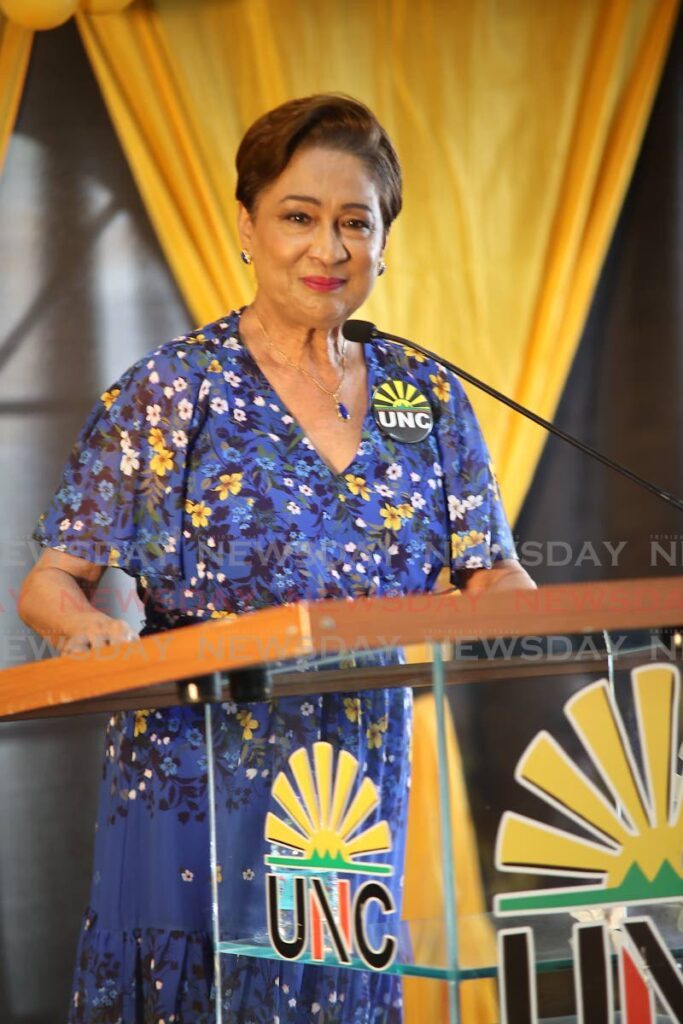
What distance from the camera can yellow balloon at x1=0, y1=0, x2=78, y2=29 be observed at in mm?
3637

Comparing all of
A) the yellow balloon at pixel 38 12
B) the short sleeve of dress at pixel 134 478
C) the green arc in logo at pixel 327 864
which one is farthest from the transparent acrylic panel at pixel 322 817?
the yellow balloon at pixel 38 12

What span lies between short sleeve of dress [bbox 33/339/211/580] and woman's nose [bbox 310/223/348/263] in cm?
27

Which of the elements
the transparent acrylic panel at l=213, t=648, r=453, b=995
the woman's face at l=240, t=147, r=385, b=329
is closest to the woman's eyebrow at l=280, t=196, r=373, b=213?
the woman's face at l=240, t=147, r=385, b=329

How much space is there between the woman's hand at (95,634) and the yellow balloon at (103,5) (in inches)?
102

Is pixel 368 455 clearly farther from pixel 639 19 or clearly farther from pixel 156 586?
pixel 639 19

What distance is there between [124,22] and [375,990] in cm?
329

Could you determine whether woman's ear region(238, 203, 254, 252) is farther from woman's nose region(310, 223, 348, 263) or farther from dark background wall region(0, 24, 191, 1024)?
dark background wall region(0, 24, 191, 1024)

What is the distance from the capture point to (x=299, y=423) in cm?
208

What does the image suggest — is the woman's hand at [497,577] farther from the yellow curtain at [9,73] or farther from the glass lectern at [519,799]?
the yellow curtain at [9,73]

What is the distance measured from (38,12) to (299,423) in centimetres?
209

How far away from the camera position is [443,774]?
1.13 metres

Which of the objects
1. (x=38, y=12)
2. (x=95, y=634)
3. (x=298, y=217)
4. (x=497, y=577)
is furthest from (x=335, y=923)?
(x=38, y=12)

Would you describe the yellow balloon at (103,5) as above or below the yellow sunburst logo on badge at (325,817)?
above

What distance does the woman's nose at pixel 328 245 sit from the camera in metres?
2.11
